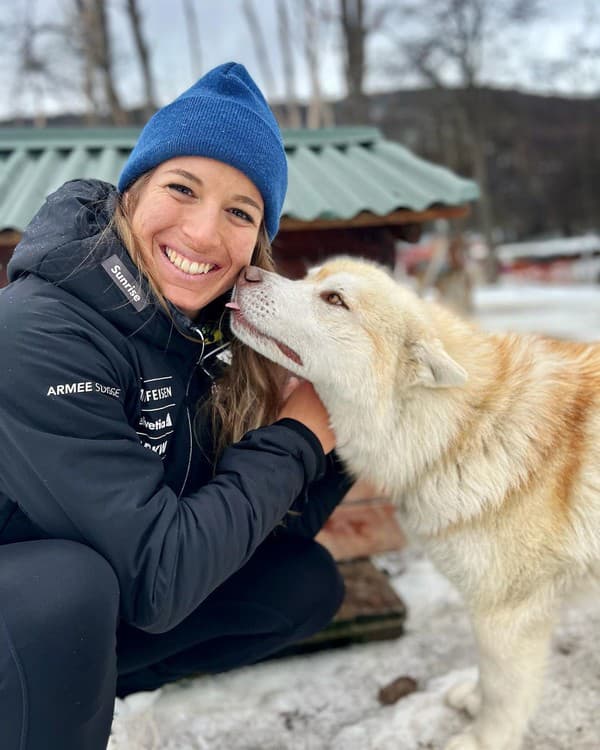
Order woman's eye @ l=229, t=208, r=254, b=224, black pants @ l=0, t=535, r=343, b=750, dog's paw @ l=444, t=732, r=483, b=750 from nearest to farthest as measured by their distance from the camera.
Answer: black pants @ l=0, t=535, r=343, b=750
woman's eye @ l=229, t=208, r=254, b=224
dog's paw @ l=444, t=732, r=483, b=750

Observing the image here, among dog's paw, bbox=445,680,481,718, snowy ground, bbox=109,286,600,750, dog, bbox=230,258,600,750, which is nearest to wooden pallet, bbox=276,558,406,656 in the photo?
snowy ground, bbox=109,286,600,750

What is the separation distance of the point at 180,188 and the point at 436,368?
88 cm

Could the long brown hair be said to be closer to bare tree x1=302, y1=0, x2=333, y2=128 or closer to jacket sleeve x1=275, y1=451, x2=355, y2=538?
jacket sleeve x1=275, y1=451, x2=355, y2=538

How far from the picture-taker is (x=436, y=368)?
1.77m

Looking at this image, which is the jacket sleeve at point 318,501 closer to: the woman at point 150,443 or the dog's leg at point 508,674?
the woman at point 150,443

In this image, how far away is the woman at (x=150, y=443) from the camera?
1.29 metres

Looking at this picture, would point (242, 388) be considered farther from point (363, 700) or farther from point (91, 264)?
point (363, 700)

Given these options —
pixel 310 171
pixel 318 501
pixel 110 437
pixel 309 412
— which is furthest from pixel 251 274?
pixel 310 171

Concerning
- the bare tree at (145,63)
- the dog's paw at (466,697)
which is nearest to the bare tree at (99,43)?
the bare tree at (145,63)

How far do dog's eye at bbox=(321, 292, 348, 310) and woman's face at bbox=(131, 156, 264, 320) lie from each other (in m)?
0.37

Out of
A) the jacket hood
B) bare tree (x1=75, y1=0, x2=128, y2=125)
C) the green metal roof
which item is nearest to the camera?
the jacket hood

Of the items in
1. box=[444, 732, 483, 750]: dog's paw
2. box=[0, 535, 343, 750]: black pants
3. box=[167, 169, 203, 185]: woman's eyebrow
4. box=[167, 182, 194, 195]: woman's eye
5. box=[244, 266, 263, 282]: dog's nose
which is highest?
box=[167, 169, 203, 185]: woman's eyebrow

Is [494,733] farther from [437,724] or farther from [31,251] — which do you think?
[31,251]

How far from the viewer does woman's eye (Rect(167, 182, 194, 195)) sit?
1633mm
